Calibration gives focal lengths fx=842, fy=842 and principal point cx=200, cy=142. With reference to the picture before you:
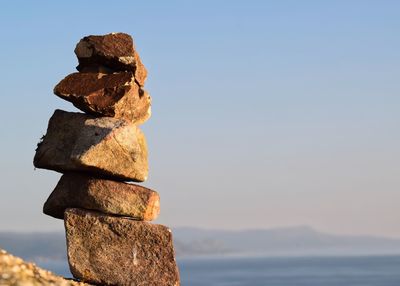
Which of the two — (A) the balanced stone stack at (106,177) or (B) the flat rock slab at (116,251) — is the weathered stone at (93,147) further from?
(B) the flat rock slab at (116,251)

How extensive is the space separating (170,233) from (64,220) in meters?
2.58

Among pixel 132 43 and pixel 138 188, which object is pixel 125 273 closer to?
pixel 138 188

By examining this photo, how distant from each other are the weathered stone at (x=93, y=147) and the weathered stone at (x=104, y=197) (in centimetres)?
27

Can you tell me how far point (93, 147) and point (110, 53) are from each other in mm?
2608

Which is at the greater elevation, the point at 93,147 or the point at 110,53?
the point at 110,53

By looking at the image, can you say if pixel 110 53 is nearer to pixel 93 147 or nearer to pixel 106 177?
pixel 93 147

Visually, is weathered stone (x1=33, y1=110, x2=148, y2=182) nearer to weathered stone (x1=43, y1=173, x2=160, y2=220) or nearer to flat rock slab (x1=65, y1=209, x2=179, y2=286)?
weathered stone (x1=43, y1=173, x2=160, y2=220)

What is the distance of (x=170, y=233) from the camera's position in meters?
20.6

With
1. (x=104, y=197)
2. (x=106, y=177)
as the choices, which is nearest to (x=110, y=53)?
(x=106, y=177)

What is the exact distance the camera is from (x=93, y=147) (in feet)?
65.6

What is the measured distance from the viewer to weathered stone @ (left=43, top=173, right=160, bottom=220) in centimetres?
2023

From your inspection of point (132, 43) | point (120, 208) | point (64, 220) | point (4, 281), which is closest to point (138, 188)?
point (120, 208)

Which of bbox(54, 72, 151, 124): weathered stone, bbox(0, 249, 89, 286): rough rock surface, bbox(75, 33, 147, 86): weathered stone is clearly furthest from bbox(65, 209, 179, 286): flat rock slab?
bbox(75, 33, 147, 86): weathered stone

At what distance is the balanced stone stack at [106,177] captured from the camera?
65.6ft
